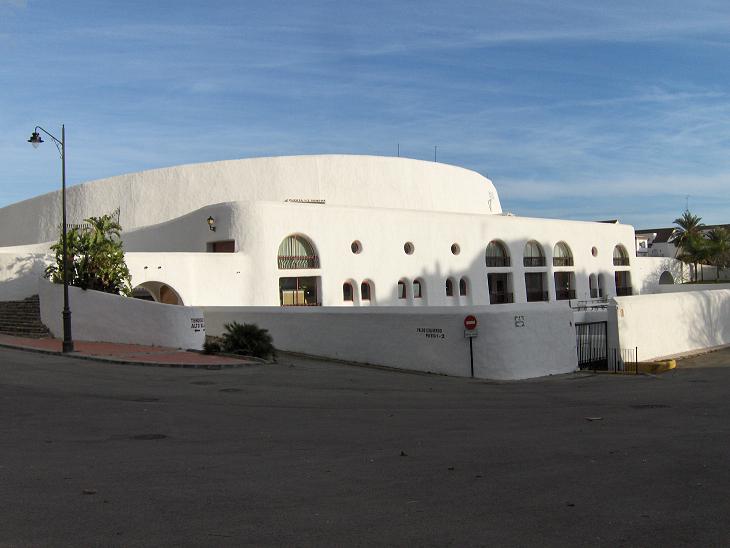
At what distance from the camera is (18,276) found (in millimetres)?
32656

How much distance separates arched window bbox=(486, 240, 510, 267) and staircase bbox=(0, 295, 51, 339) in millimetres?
29695

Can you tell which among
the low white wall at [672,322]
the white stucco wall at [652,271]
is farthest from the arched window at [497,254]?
the low white wall at [672,322]

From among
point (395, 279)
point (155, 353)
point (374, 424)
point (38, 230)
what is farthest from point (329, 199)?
point (374, 424)

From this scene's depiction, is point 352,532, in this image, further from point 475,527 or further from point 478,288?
point 478,288

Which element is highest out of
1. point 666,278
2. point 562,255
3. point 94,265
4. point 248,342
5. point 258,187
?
point 258,187

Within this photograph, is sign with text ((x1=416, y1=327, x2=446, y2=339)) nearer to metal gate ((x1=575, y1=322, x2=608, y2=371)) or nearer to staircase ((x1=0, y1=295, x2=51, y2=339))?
metal gate ((x1=575, y1=322, x2=608, y2=371))

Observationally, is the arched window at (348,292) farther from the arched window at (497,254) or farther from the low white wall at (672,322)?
the low white wall at (672,322)

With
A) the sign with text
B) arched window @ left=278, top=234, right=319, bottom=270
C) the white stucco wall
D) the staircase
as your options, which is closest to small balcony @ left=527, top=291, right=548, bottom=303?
the white stucco wall

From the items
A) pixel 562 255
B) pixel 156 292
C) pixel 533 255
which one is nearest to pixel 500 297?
pixel 533 255

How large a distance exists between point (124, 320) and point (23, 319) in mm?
6285

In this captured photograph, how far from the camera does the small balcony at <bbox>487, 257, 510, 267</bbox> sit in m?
51.6

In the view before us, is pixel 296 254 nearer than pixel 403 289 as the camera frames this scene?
Yes

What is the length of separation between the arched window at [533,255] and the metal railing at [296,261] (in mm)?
18240

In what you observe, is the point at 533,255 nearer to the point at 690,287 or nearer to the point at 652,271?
the point at 690,287
